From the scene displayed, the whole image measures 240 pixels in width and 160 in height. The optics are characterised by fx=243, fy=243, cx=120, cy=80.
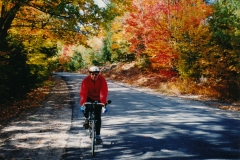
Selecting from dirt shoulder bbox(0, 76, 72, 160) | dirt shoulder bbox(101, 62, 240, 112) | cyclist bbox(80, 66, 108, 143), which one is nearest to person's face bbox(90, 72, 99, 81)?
cyclist bbox(80, 66, 108, 143)

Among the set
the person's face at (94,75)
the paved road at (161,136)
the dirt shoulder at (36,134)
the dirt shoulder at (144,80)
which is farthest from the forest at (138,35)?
the person's face at (94,75)

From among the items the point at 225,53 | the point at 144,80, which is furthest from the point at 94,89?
the point at 144,80

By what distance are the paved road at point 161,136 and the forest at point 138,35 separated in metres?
4.10

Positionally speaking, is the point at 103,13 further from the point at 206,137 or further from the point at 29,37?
the point at 206,137

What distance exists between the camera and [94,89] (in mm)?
6387

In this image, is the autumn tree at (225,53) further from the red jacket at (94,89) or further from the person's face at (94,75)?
the person's face at (94,75)

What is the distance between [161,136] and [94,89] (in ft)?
8.28

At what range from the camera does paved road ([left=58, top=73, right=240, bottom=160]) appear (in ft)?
19.2

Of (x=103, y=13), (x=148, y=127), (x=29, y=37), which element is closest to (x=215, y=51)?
(x=103, y=13)

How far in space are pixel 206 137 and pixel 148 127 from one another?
196cm

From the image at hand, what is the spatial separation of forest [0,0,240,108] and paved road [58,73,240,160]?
4102mm

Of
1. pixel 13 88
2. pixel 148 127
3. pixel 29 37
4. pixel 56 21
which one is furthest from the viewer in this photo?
pixel 13 88

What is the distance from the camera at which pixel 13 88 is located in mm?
14062

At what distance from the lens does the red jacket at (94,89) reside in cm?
617
